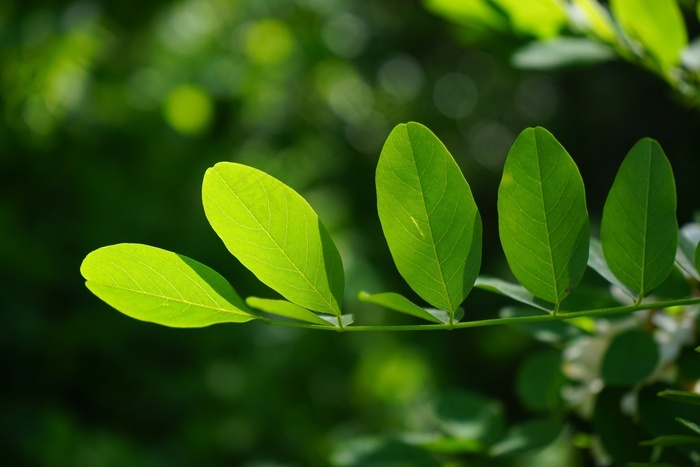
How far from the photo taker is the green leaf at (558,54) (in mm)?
510

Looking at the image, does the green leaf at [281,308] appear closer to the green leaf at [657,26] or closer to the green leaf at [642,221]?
the green leaf at [642,221]

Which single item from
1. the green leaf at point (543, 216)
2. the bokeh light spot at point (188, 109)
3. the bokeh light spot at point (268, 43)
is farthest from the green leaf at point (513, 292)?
the bokeh light spot at point (268, 43)

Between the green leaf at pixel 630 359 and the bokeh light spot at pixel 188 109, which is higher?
the bokeh light spot at pixel 188 109

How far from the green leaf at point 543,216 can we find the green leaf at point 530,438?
0.15 meters

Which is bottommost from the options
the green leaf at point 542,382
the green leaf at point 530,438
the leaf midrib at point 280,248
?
the green leaf at point 530,438

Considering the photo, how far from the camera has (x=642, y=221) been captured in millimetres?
319

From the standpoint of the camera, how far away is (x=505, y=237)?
328 mm

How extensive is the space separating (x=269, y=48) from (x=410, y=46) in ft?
3.05

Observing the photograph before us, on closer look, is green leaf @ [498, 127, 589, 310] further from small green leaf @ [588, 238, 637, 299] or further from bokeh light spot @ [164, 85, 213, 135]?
bokeh light spot @ [164, 85, 213, 135]

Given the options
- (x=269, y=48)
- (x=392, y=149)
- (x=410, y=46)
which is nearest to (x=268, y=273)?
(x=392, y=149)

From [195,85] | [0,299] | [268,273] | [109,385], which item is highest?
[195,85]

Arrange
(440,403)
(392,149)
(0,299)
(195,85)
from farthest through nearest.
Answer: (195,85) → (0,299) → (440,403) → (392,149)

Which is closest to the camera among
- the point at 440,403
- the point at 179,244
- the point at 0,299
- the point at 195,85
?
the point at 440,403

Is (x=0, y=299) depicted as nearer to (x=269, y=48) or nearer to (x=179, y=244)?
(x=179, y=244)
